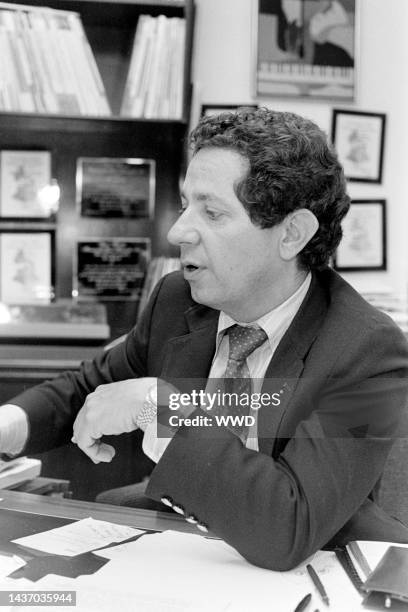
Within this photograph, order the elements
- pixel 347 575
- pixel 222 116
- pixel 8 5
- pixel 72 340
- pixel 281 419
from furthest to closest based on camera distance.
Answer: pixel 8 5
pixel 72 340
pixel 222 116
pixel 281 419
pixel 347 575

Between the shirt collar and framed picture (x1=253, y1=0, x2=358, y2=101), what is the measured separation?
128cm

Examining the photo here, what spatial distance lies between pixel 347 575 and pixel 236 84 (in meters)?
1.80

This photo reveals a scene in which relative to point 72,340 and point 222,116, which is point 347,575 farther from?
point 72,340

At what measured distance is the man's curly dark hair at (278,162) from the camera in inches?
45.1

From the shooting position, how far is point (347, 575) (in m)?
0.87

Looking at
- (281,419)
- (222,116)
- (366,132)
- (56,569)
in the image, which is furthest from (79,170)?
(56,569)

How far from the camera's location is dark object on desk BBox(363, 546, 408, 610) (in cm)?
79

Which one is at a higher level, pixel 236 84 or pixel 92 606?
pixel 236 84

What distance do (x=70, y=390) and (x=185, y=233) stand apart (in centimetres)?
42

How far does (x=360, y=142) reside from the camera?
7.95 feet

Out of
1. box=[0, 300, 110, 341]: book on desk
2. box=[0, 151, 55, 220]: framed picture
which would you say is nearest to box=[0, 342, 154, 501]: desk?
box=[0, 300, 110, 341]: book on desk

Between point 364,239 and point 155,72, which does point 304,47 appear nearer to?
point 155,72

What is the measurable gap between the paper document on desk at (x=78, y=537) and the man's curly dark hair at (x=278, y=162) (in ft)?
1.61

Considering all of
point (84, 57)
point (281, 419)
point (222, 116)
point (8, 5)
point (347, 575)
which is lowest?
point (347, 575)
